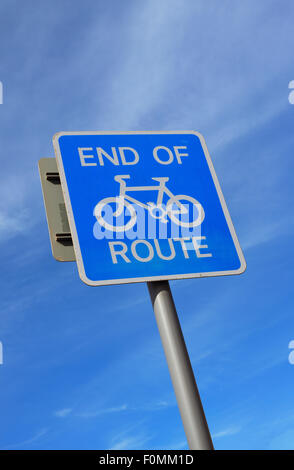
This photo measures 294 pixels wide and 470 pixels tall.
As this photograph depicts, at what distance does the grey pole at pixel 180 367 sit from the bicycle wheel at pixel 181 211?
0.40 m

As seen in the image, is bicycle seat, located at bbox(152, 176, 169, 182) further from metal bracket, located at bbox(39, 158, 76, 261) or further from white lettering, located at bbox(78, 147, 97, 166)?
metal bracket, located at bbox(39, 158, 76, 261)

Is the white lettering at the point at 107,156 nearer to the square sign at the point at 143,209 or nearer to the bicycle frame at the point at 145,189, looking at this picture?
the square sign at the point at 143,209

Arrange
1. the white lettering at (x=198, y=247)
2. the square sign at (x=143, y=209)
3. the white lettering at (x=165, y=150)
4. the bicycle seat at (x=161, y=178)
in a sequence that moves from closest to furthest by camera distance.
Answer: the square sign at (x=143, y=209)
the white lettering at (x=198, y=247)
the bicycle seat at (x=161, y=178)
the white lettering at (x=165, y=150)

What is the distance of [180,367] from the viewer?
86.0 inches

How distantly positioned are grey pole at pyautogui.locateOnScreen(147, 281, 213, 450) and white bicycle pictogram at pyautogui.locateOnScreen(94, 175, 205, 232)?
394mm

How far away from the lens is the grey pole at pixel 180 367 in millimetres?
2041

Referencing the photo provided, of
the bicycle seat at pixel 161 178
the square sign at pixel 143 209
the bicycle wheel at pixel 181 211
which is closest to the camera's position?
the square sign at pixel 143 209

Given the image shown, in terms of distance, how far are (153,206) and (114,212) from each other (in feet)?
0.81

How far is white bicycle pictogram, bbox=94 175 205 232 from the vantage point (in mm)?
2502

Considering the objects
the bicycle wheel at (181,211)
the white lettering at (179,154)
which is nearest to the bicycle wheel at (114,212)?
the bicycle wheel at (181,211)

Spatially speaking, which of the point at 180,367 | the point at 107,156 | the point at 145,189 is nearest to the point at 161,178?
the point at 145,189

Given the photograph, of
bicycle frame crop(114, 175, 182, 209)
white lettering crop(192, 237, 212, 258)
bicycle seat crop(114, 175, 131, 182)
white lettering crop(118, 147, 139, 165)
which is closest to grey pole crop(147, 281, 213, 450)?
white lettering crop(192, 237, 212, 258)

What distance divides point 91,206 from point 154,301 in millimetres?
661

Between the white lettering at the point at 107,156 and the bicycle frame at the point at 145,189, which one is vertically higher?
the white lettering at the point at 107,156
